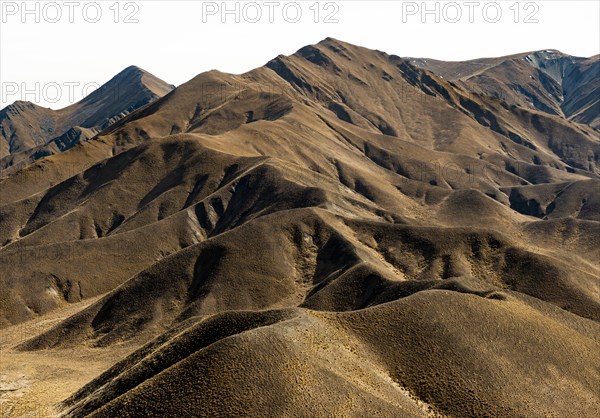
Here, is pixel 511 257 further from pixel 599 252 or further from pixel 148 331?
pixel 148 331

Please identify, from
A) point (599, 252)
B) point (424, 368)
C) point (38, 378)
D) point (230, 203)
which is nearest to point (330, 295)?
point (424, 368)

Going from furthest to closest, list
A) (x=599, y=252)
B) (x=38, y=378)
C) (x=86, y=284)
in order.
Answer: (x=599, y=252)
(x=86, y=284)
(x=38, y=378)

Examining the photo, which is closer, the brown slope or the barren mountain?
the brown slope

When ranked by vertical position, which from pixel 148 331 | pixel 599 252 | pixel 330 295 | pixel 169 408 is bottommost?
pixel 599 252

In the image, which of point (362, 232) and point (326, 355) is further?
point (362, 232)

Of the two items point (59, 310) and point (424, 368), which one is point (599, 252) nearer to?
point (424, 368)

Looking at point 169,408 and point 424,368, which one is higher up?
point 169,408

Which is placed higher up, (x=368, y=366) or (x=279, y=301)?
(x=368, y=366)

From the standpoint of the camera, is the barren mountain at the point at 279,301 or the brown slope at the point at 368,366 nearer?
the brown slope at the point at 368,366

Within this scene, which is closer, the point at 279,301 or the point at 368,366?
the point at 368,366

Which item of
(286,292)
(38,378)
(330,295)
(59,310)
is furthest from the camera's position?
(59,310)
